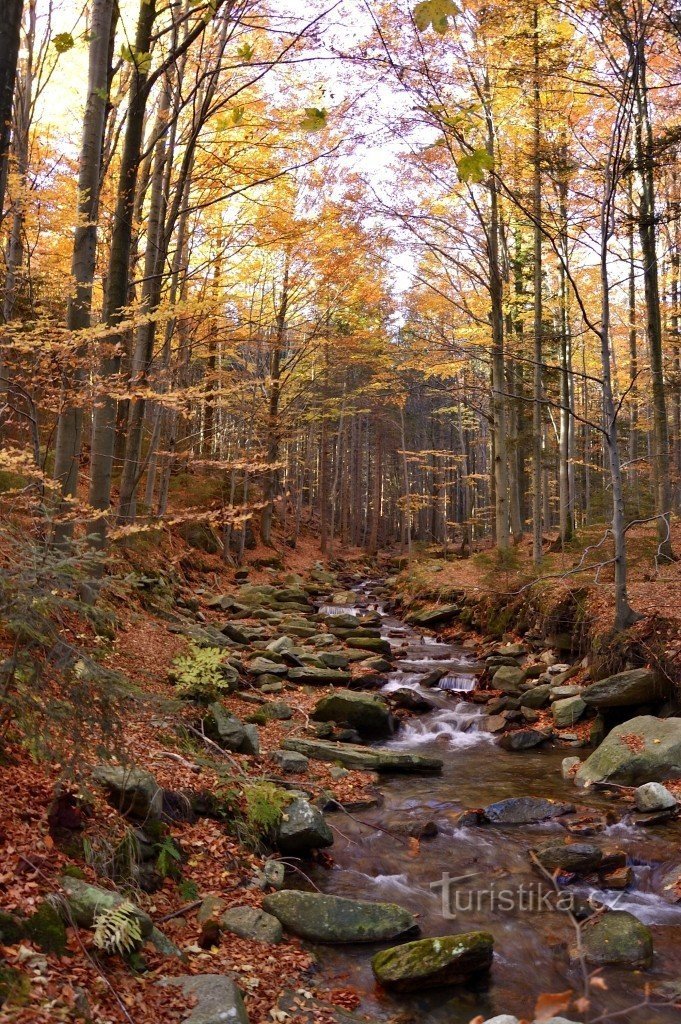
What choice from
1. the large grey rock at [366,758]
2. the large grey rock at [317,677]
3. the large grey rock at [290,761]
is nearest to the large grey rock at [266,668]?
the large grey rock at [317,677]

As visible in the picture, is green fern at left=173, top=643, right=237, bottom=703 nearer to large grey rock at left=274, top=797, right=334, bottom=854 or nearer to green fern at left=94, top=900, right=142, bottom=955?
large grey rock at left=274, top=797, right=334, bottom=854

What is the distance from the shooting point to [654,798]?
6512 mm

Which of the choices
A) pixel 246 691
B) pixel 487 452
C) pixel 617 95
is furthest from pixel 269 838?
pixel 487 452

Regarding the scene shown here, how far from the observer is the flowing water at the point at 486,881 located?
4.11 m

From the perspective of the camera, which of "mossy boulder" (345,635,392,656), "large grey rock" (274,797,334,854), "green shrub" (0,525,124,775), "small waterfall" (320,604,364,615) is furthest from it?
"small waterfall" (320,604,364,615)

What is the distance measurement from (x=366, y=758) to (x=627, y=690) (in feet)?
11.0

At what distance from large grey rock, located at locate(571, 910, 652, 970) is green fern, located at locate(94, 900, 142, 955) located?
2974 mm

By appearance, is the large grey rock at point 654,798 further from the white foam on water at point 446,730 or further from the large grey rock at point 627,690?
the white foam on water at point 446,730

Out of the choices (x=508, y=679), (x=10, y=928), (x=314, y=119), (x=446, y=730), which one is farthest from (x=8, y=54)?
(x=508, y=679)

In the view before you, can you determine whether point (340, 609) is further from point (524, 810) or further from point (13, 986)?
point (13, 986)

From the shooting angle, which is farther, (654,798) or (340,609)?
(340,609)

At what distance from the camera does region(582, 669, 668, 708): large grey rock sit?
8273mm

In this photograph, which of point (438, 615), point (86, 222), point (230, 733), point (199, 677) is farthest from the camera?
point (438, 615)

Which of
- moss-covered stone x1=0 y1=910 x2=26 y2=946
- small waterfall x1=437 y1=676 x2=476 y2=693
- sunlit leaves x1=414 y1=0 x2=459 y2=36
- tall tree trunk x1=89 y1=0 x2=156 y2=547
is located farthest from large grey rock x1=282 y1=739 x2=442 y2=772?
sunlit leaves x1=414 y1=0 x2=459 y2=36
